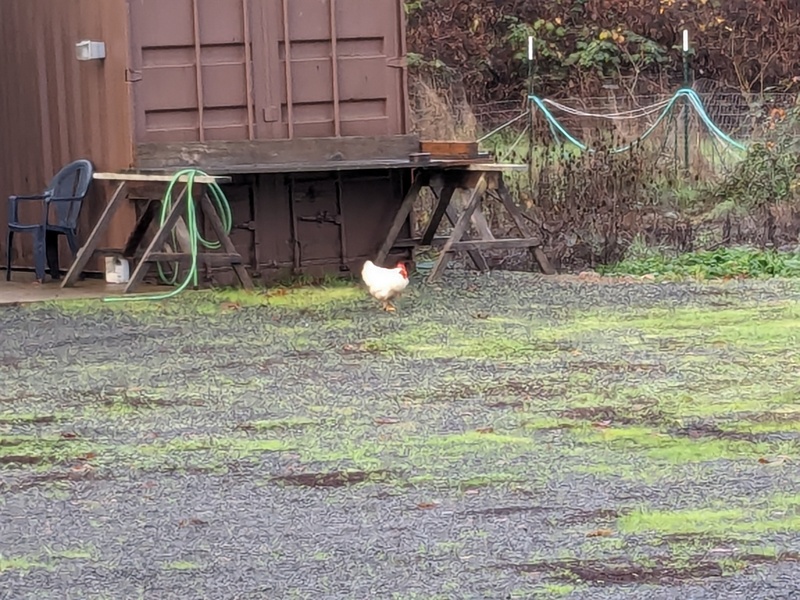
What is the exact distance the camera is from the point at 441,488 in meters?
5.25

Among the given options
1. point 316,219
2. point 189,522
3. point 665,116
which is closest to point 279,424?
point 189,522

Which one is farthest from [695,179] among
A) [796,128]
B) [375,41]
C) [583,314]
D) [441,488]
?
[441,488]

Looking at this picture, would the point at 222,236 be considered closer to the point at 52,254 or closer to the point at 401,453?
the point at 52,254

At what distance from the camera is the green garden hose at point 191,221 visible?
1013 cm

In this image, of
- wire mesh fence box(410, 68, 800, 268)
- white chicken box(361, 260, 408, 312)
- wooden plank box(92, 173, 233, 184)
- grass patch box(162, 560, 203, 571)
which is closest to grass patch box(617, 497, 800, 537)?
grass patch box(162, 560, 203, 571)

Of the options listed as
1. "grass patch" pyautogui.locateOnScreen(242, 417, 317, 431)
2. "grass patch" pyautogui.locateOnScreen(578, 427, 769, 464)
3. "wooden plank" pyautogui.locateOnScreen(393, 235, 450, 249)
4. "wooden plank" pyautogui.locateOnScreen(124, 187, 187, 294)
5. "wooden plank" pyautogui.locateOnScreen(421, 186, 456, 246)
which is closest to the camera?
"grass patch" pyautogui.locateOnScreen(578, 427, 769, 464)

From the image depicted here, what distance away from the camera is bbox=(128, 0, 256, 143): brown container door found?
414 inches

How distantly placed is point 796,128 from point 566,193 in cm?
366

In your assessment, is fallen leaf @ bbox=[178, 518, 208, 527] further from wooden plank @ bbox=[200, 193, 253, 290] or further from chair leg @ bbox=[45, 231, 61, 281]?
chair leg @ bbox=[45, 231, 61, 281]

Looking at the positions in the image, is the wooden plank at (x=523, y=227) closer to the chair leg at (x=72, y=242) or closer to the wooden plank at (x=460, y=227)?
the wooden plank at (x=460, y=227)

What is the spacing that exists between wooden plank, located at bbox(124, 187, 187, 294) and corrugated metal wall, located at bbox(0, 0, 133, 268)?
0.73m

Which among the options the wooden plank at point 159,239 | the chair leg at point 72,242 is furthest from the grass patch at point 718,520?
the chair leg at point 72,242

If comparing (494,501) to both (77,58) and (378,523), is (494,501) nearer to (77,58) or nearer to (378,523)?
(378,523)

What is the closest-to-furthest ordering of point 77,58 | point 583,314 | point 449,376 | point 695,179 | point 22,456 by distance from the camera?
point 22,456, point 449,376, point 583,314, point 77,58, point 695,179
